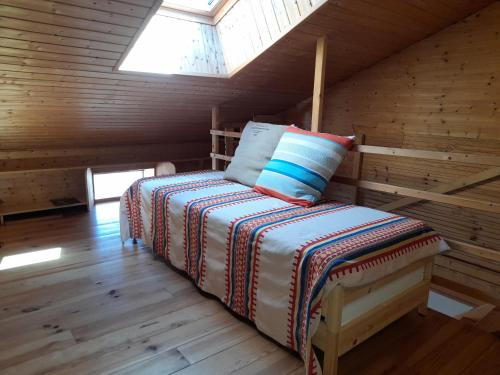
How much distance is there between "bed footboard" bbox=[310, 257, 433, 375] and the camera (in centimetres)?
131

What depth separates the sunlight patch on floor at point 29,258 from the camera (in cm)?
241

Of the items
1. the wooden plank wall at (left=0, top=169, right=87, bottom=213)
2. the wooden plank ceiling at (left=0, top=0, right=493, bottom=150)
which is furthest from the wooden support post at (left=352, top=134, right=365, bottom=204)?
the wooden plank wall at (left=0, top=169, right=87, bottom=213)

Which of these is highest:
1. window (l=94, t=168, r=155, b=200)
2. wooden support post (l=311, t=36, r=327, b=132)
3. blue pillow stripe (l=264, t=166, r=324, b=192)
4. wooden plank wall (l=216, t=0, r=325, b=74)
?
wooden plank wall (l=216, t=0, r=325, b=74)

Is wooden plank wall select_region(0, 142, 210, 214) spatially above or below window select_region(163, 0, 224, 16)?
below

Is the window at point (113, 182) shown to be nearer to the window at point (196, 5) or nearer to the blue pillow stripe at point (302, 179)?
the window at point (196, 5)

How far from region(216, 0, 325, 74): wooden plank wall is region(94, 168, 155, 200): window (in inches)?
85.5

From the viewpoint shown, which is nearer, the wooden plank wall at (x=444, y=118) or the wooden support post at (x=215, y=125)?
the wooden plank wall at (x=444, y=118)

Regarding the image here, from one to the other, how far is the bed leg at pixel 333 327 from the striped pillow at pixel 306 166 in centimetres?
76

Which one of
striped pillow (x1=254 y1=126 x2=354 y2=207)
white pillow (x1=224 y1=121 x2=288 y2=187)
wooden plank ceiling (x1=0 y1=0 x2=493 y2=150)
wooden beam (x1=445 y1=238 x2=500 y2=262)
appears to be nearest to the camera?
wooden beam (x1=445 y1=238 x2=500 y2=262)

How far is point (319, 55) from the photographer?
244 cm

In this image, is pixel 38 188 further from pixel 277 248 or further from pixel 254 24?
pixel 277 248

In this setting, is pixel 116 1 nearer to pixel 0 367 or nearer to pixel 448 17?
pixel 0 367

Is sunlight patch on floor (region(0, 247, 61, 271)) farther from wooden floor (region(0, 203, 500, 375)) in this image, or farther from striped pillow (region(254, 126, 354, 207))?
striped pillow (region(254, 126, 354, 207))

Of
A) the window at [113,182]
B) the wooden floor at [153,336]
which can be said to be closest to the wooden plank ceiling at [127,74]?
the window at [113,182]
